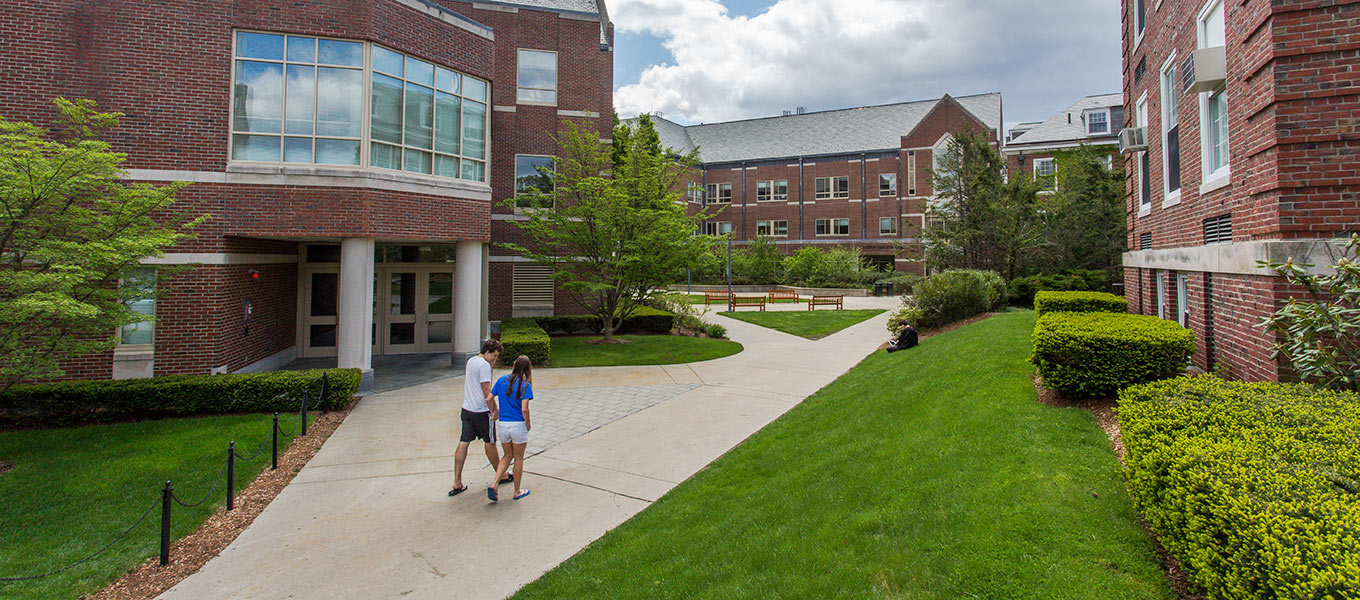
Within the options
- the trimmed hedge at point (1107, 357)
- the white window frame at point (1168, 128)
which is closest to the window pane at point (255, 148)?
the trimmed hedge at point (1107, 357)

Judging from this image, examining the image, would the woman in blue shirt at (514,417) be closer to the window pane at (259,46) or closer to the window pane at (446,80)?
the window pane at (259,46)

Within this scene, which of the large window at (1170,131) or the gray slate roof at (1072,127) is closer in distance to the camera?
the large window at (1170,131)

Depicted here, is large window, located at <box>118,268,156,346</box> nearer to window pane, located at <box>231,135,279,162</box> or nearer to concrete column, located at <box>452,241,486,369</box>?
window pane, located at <box>231,135,279,162</box>

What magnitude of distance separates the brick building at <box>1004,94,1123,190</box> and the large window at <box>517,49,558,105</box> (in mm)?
33043

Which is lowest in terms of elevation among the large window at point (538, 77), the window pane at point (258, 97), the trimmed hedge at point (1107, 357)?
the trimmed hedge at point (1107, 357)

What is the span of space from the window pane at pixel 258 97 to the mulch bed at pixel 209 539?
666 cm

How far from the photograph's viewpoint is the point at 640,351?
16.9 metres

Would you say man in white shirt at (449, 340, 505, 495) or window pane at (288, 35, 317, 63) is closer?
man in white shirt at (449, 340, 505, 495)

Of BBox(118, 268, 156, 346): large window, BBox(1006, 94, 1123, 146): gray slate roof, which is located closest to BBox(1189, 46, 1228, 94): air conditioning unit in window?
BBox(118, 268, 156, 346): large window

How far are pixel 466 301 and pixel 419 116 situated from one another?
4230 millimetres

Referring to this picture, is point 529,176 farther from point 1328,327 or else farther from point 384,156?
point 1328,327

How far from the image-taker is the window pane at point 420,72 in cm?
1300

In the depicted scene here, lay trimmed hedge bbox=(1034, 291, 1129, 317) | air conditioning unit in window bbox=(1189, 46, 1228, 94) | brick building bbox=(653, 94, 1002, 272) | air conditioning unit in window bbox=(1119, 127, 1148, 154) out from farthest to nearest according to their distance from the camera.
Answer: brick building bbox=(653, 94, 1002, 272) → trimmed hedge bbox=(1034, 291, 1129, 317) → air conditioning unit in window bbox=(1119, 127, 1148, 154) → air conditioning unit in window bbox=(1189, 46, 1228, 94)

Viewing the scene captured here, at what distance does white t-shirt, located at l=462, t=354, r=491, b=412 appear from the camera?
6.83 meters
